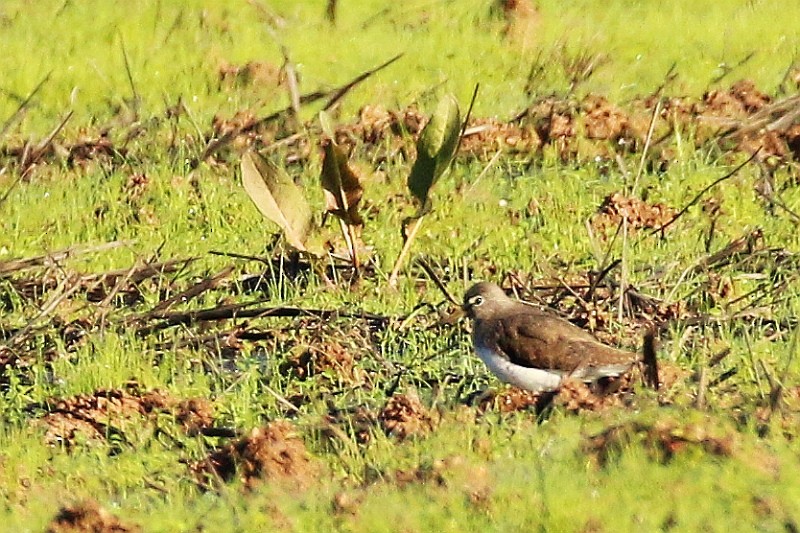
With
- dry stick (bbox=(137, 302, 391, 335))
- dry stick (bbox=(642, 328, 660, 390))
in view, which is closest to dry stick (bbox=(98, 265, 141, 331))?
dry stick (bbox=(137, 302, 391, 335))

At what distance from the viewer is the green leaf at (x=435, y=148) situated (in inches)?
360

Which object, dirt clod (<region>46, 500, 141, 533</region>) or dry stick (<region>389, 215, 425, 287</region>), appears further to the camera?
dry stick (<region>389, 215, 425, 287</region>)

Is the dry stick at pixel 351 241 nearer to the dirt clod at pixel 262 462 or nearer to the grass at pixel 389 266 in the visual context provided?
the grass at pixel 389 266

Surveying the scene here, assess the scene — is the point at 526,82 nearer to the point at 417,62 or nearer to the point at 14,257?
the point at 417,62

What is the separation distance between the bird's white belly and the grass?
0.26 m

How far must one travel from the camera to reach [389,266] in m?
9.94

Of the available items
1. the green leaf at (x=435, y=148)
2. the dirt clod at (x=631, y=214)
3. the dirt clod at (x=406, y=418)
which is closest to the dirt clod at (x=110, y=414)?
the dirt clod at (x=406, y=418)

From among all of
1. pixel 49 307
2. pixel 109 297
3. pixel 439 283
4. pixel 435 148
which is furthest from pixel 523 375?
pixel 49 307

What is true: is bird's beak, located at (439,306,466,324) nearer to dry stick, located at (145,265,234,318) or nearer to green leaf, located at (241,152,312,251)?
green leaf, located at (241,152,312,251)

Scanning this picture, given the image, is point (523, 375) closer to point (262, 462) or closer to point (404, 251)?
point (262, 462)

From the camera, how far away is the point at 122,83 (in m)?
13.8

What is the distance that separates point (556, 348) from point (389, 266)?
2444mm

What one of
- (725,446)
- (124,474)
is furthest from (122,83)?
(725,446)

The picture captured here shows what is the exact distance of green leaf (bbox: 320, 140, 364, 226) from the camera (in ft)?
30.9
